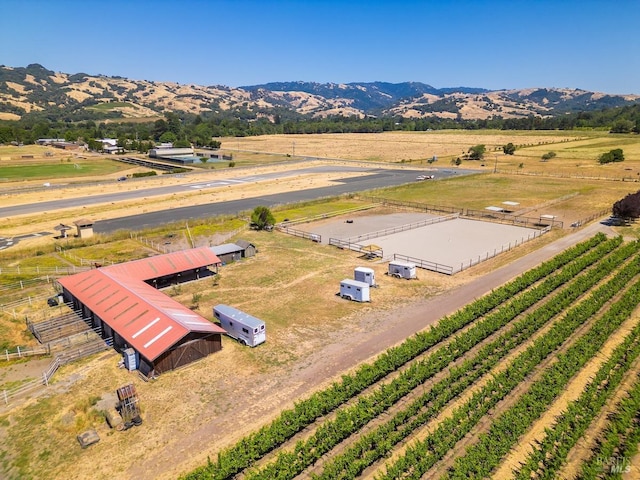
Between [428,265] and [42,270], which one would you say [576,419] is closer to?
[428,265]

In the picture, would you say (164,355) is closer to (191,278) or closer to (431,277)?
(191,278)

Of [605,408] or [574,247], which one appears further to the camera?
[574,247]

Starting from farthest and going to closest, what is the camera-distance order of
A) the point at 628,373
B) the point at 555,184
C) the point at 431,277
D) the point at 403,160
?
the point at 403,160, the point at 555,184, the point at 431,277, the point at 628,373

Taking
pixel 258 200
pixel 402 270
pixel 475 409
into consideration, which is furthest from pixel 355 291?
pixel 258 200

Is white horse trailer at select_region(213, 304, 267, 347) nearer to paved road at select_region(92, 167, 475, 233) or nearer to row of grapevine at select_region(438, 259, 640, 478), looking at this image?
row of grapevine at select_region(438, 259, 640, 478)

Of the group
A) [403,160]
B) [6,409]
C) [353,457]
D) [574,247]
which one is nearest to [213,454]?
[353,457]

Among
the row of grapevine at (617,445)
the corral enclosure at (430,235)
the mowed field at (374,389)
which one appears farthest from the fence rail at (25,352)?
the corral enclosure at (430,235)

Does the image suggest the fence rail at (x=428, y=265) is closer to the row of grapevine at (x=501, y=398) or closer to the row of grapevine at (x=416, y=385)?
the row of grapevine at (x=416, y=385)

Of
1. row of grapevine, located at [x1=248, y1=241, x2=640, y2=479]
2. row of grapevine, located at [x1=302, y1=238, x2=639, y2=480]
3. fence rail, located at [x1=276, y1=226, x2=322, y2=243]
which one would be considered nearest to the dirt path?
row of grapevine, located at [x1=248, y1=241, x2=640, y2=479]
